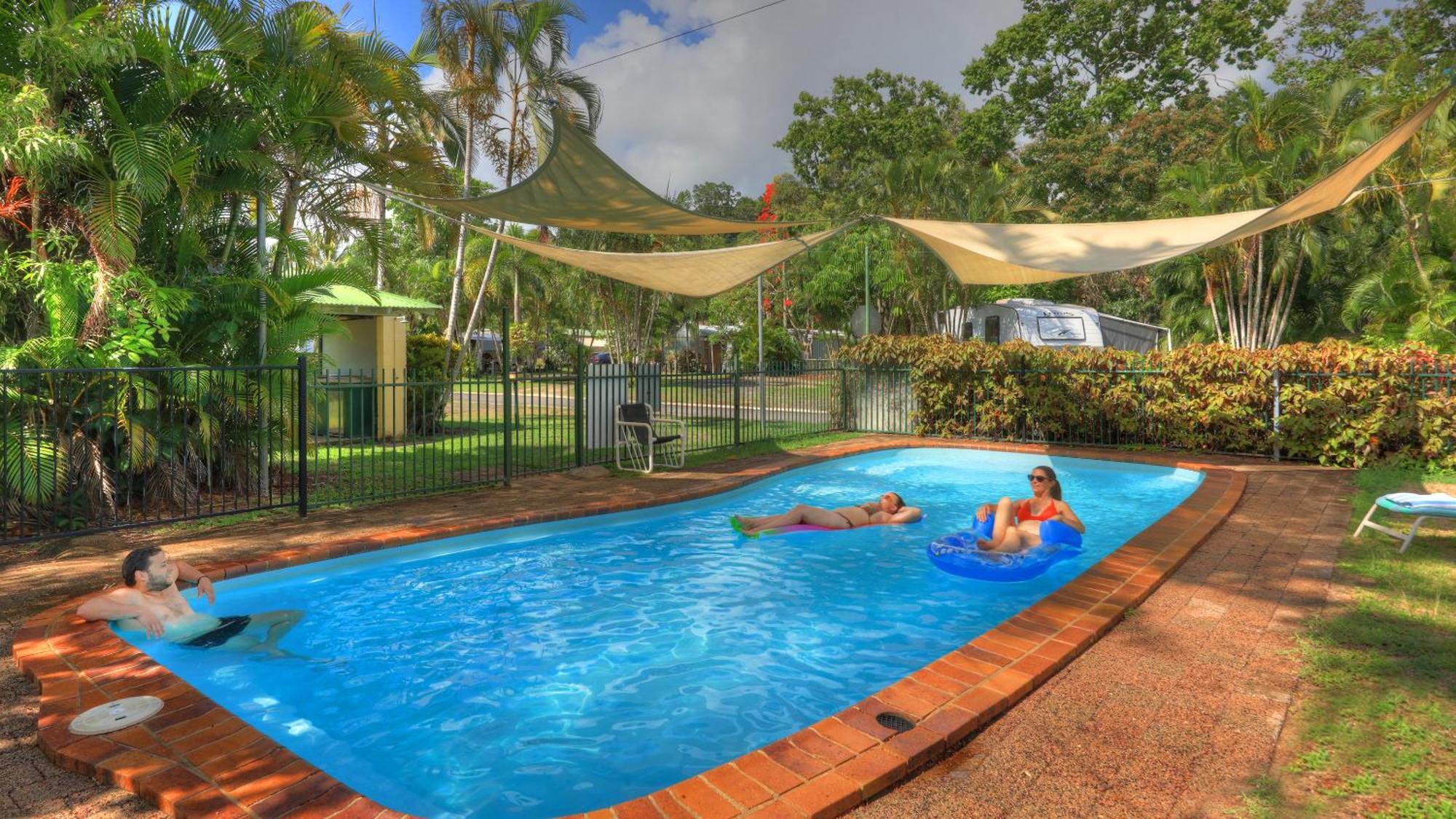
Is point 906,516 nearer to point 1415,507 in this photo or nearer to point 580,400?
point 1415,507

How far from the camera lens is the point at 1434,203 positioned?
1452cm

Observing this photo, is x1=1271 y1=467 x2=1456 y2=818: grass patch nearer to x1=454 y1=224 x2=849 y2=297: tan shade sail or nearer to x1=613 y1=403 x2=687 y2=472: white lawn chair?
x1=454 y1=224 x2=849 y2=297: tan shade sail

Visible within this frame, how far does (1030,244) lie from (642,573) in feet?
16.0

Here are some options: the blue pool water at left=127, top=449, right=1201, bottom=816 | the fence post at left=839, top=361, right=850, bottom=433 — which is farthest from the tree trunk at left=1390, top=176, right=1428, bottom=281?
the blue pool water at left=127, top=449, right=1201, bottom=816

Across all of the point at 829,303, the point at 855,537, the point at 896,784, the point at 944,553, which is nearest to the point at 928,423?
the point at 855,537

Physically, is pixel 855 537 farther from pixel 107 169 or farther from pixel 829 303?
pixel 829 303

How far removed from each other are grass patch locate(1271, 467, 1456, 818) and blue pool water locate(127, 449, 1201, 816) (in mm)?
1889

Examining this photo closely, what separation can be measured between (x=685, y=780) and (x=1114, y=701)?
1.77 meters

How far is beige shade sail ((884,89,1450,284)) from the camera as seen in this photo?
6246mm

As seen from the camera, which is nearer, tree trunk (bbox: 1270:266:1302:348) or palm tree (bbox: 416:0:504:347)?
palm tree (bbox: 416:0:504:347)

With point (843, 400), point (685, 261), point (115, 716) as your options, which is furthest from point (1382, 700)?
point (843, 400)

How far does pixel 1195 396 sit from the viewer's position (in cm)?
1052

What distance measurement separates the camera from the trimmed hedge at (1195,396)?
881 centimetres

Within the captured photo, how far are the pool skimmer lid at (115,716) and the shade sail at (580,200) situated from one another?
177 inches
